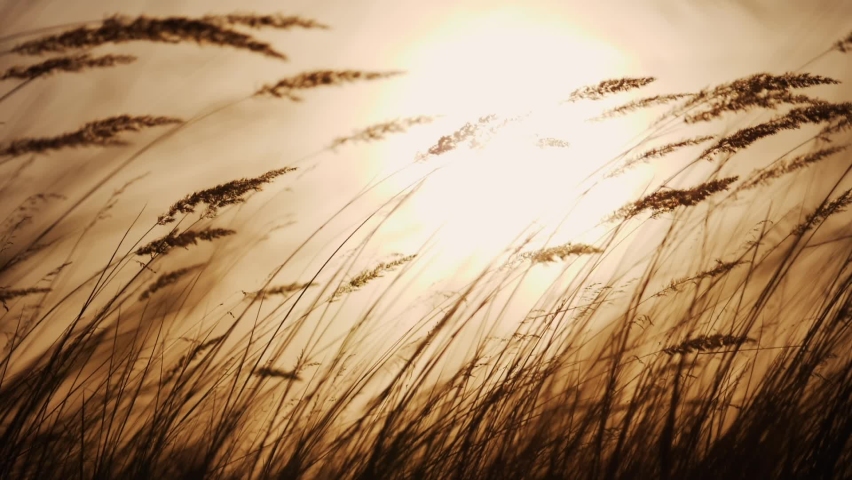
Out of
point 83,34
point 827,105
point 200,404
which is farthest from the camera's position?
point 827,105

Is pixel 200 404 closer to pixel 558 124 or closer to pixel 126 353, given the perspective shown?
pixel 126 353

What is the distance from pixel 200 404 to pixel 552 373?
0.78 meters

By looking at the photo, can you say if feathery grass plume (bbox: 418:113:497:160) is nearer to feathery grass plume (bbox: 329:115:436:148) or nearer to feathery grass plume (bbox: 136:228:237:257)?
feathery grass plume (bbox: 329:115:436:148)

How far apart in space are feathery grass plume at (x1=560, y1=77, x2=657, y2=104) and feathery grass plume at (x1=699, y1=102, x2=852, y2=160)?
0.23 metres

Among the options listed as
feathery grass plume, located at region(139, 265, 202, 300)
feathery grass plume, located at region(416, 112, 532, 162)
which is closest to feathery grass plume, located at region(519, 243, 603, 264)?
feathery grass plume, located at region(416, 112, 532, 162)

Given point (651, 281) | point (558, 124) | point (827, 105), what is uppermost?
point (827, 105)

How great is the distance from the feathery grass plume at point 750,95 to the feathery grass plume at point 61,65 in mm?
1263

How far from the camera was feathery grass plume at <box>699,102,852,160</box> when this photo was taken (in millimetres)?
1048

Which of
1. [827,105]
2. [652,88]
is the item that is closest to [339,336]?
[652,88]

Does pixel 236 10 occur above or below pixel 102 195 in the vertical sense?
above

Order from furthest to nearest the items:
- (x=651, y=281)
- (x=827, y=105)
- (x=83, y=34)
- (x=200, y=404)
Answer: (x=651, y=281)
(x=827, y=105)
(x=200, y=404)
(x=83, y=34)

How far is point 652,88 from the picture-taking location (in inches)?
51.8

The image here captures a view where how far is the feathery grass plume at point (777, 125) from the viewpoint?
105cm

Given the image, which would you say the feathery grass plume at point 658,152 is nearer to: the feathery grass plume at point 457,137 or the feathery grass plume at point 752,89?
the feathery grass plume at point 752,89
